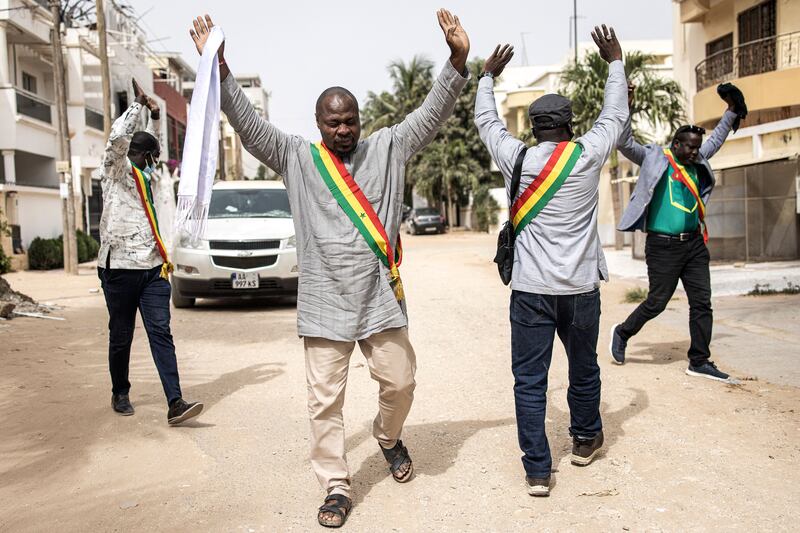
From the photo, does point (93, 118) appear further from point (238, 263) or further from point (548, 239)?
point (548, 239)

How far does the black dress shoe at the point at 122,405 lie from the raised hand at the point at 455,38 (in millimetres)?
3421

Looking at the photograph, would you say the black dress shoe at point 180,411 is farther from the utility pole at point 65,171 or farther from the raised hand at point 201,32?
the utility pole at point 65,171

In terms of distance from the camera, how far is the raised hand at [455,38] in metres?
3.78

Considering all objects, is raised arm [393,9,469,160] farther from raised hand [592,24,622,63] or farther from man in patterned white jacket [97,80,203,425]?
man in patterned white jacket [97,80,203,425]

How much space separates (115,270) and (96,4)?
16.9m

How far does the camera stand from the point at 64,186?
19.9 meters

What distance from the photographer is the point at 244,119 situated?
3.74 metres

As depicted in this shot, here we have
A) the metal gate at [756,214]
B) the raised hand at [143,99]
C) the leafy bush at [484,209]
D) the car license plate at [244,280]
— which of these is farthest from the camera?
the leafy bush at [484,209]

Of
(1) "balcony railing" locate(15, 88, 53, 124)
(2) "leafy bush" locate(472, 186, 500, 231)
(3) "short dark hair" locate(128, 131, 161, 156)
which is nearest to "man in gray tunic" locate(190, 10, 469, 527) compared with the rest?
(3) "short dark hair" locate(128, 131, 161, 156)

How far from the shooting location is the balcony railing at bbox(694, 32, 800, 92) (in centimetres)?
1927

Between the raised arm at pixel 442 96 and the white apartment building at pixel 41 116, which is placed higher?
the white apartment building at pixel 41 116

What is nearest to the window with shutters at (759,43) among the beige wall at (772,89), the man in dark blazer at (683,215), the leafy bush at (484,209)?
the beige wall at (772,89)

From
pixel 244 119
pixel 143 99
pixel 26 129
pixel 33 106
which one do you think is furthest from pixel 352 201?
pixel 33 106

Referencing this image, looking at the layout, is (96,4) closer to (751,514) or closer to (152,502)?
(152,502)
